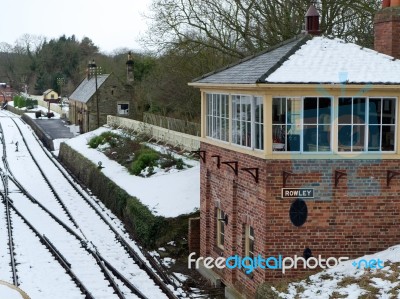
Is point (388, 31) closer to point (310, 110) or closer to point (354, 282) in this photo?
point (310, 110)

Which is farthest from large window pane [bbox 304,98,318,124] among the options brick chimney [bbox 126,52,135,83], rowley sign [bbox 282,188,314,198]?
brick chimney [bbox 126,52,135,83]

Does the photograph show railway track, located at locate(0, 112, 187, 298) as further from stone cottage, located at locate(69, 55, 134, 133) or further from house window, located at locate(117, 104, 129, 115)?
house window, located at locate(117, 104, 129, 115)

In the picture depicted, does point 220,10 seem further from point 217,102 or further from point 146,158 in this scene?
point 217,102

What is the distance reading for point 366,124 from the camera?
43.5 feet

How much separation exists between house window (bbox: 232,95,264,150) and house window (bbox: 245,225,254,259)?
183cm

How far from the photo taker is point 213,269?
16.7 metres

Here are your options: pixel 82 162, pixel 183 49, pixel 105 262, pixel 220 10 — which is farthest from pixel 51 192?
pixel 105 262

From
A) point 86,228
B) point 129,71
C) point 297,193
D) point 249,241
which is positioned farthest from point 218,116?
point 129,71

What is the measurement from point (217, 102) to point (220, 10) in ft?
48.4

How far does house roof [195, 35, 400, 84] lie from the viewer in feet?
42.8

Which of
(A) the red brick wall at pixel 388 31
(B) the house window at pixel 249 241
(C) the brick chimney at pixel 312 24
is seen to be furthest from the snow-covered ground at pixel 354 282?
(C) the brick chimney at pixel 312 24

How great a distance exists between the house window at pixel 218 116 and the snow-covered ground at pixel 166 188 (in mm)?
4209

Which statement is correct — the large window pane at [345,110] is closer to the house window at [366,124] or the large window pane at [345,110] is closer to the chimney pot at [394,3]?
the house window at [366,124]

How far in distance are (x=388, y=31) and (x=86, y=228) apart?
41.2 ft
